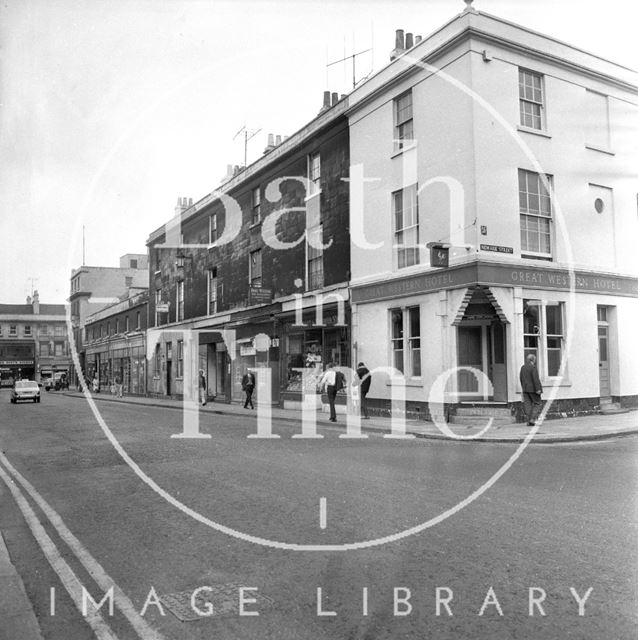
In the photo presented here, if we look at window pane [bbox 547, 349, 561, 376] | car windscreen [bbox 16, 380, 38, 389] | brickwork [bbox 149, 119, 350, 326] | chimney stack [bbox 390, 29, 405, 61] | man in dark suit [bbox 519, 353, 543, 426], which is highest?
chimney stack [bbox 390, 29, 405, 61]

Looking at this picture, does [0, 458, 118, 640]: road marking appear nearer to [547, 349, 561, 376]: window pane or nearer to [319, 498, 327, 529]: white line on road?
[319, 498, 327, 529]: white line on road

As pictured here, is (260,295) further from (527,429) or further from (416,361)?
(527,429)

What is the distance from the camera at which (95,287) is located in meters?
71.4

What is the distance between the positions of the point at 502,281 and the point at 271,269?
12.2m

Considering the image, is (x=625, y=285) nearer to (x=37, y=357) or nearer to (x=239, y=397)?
(x=239, y=397)

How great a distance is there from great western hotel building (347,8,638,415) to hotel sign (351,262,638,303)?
46 millimetres

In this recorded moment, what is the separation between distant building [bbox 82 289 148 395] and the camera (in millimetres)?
45312

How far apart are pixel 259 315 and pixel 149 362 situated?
18478 millimetres

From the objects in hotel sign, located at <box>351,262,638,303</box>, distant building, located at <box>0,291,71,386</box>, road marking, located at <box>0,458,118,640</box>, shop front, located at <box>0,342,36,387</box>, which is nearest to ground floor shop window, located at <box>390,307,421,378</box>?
hotel sign, located at <box>351,262,638,303</box>

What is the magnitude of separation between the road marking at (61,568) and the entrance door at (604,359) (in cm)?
1585

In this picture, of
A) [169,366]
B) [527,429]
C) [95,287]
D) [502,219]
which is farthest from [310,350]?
[95,287]

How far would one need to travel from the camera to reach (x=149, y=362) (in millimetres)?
43156

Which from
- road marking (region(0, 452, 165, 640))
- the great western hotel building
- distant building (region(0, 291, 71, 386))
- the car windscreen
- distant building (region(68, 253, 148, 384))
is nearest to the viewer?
road marking (region(0, 452, 165, 640))

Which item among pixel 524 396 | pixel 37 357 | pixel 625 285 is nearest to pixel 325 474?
pixel 524 396
